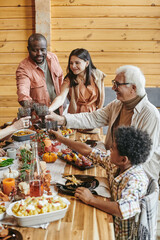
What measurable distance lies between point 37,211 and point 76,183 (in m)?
0.44

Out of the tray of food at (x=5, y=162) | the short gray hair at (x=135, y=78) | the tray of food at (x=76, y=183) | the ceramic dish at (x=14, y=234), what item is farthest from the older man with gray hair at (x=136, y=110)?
the ceramic dish at (x=14, y=234)

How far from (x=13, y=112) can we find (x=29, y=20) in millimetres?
1710

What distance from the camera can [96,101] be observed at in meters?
3.21

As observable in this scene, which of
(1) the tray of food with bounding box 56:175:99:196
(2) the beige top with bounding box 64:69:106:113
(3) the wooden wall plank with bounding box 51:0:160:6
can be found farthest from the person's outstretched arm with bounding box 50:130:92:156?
(3) the wooden wall plank with bounding box 51:0:160:6

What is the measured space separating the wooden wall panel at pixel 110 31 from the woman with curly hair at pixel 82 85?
1.82m

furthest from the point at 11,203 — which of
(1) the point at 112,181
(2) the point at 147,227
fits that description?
(2) the point at 147,227

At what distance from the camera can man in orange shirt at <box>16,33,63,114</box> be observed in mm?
3140

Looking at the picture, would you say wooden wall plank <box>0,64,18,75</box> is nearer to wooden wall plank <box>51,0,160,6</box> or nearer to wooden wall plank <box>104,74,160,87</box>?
wooden wall plank <box>51,0,160,6</box>

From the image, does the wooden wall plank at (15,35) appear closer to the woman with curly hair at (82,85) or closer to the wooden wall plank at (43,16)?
the wooden wall plank at (43,16)

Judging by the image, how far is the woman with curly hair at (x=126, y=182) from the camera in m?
1.44

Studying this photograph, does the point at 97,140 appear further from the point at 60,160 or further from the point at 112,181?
the point at 112,181

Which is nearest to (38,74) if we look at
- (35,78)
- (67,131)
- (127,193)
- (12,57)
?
(35,78)

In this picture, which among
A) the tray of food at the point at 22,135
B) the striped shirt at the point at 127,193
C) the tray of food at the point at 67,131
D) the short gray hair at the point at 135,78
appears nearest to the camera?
the striped shirt at the point at 127,193

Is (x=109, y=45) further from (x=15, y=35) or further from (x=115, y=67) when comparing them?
(x=15, y=35)
